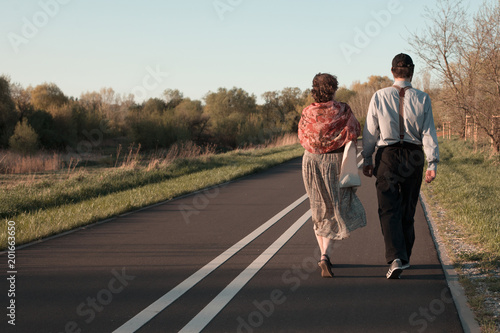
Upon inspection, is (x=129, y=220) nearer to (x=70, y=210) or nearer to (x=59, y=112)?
(x=70, y=210)

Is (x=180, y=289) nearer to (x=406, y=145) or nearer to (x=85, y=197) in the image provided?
(x=406, y=145)

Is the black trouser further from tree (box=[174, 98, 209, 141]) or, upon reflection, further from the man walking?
tree (box=[174, 98, 209, 141])

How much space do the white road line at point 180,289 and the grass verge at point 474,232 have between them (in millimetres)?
2673

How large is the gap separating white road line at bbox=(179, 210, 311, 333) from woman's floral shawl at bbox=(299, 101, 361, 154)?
5.01ft

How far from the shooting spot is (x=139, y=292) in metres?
4.71

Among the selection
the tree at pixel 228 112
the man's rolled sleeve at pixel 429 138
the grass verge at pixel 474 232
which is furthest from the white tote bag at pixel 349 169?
the tree at pixel 228 112

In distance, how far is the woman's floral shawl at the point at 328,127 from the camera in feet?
17.3

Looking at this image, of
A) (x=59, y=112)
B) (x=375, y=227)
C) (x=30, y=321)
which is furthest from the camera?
(x=59, y=112)

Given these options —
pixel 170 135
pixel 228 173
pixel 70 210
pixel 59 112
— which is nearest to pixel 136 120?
pixel 170 135

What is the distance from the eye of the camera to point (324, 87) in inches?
210

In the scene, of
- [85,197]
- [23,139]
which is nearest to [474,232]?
[85,197]

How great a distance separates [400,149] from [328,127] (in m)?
0.82

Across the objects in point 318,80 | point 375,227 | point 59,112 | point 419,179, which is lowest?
point 375,227

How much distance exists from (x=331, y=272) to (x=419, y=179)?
55.9 inches
